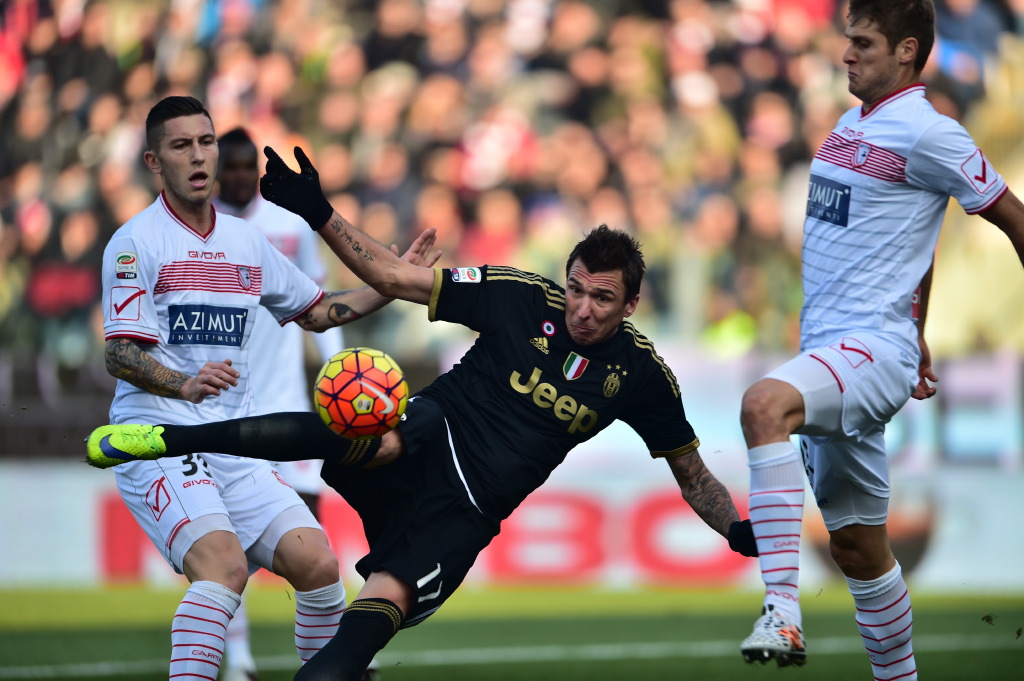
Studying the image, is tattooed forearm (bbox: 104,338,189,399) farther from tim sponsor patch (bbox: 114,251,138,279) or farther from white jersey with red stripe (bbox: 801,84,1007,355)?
white jersey with red stripe (bbox: 801,84,1007,355)

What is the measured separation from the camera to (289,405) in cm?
753

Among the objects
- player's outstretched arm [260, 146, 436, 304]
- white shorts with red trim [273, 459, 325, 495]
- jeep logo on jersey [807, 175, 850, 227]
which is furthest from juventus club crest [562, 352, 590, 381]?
white shorts with red trim [273, 459, 325, 495]

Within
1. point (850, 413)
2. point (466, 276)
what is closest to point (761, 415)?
point (850, 413)

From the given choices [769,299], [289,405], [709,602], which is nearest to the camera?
[289,405]

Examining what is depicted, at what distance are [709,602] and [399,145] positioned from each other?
5505 mm

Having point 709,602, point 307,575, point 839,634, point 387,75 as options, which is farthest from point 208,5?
point 307,575

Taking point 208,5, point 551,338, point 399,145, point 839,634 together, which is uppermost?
point 208,5

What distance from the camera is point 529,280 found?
18.8 feet

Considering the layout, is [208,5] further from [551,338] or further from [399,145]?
[551,338]

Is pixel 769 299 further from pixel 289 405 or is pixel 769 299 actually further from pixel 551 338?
pixel 551 338

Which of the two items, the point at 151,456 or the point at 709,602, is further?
the point at 709,602

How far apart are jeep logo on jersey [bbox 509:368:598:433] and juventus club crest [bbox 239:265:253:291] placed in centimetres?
127

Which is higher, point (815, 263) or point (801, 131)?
point (801, 131)

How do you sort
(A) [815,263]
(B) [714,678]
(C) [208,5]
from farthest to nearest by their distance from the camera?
(C) [208,5] → (B) [714,678] → (A) [815,263]
